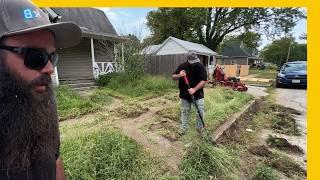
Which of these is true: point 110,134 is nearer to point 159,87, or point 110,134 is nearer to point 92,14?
point 159,87

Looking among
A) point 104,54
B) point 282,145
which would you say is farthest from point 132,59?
point 282,145

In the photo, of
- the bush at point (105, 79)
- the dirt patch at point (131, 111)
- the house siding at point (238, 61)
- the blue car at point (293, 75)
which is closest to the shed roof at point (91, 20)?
the bush at point (105, 79)

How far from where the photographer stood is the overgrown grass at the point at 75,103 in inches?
307

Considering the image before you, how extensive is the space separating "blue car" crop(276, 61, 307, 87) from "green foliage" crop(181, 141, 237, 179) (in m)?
14.7

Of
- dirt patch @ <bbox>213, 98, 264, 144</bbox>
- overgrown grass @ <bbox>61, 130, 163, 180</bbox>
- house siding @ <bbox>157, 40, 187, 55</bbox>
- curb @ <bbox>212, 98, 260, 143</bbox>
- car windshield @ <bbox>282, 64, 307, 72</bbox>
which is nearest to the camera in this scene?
overgrown grass @ <bbox>61, 130, 163, 180</bbox>

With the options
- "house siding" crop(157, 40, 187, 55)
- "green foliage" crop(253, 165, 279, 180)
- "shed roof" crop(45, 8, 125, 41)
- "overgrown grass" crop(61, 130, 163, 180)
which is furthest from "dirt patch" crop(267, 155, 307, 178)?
"house siding" crop(157, 40, 187, 55)

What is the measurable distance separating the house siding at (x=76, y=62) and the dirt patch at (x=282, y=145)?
11042mm

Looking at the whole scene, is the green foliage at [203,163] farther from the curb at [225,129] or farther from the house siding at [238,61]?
the house siding at [238,61]

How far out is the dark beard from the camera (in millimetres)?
1164

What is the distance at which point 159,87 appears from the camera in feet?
43.5

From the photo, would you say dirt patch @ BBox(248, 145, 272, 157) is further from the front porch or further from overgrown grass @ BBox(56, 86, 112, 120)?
the front porch

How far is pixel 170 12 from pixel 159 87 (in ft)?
87.0

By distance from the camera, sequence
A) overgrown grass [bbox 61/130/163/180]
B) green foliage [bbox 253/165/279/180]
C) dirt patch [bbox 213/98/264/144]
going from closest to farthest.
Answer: overgrown grass [bbox 61/130/163/180]
green foliage [bbox 253/165/279/180]
dirt patch [bbox 213/98/264/144]

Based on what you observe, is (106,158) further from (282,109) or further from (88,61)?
(88,61)
